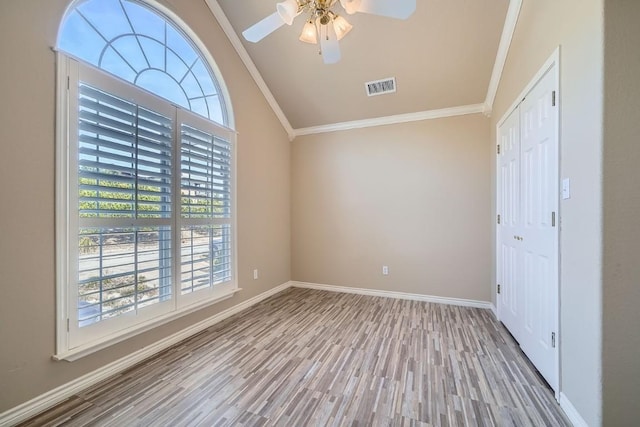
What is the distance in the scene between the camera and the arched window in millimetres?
1725

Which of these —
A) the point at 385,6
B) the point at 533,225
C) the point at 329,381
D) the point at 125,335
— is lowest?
the point at 329,381

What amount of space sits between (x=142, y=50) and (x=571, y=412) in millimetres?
3941

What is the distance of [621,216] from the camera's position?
1.22 m

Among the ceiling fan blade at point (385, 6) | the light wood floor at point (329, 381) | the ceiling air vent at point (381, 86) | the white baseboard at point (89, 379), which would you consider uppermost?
the ceiling air vent at point (381, 86)

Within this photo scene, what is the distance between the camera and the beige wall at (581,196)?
1.27 metres

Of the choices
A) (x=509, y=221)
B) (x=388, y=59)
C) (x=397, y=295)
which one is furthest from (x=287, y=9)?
(x=397, y=295)

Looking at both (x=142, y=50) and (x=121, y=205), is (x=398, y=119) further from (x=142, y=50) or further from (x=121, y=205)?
(x=121, y=205)

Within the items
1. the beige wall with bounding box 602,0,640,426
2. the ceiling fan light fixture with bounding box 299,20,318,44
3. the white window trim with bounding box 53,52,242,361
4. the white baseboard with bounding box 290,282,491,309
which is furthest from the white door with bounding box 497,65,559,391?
the white window trim with bounding box 53,52,242,361

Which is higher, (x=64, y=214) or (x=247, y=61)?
(x=247, y=61)

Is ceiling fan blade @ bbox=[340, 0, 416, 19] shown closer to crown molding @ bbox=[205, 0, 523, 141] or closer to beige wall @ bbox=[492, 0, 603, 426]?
beige wall @ bbox=[492, 0, 603, 426]

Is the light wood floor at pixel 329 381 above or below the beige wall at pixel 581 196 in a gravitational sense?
below

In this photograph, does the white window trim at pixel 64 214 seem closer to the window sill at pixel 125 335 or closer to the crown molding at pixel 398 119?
the window sill at pixel 125 335

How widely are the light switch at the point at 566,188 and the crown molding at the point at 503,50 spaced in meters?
1.78

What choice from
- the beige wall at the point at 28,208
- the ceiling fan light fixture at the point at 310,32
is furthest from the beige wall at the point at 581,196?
the beige wall at the point at 28,208
